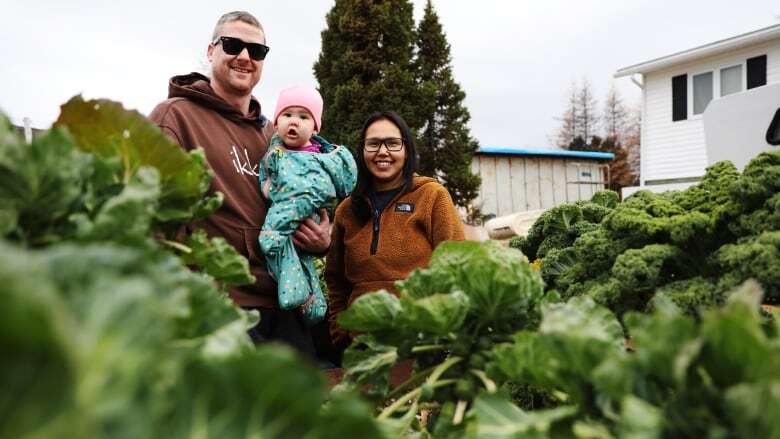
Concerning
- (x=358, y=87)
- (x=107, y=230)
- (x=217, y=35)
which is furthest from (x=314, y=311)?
(x=358, y=87)

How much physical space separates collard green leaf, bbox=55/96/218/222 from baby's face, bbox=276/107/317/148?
1.67 metres

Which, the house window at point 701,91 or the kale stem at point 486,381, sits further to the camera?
the house window at point 701,91

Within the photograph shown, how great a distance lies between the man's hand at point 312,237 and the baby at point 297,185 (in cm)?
4

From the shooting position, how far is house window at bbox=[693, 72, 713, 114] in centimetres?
1579

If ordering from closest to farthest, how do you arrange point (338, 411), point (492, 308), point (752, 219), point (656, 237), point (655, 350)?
point (338, 411) → point (655, 350) → point (492, 308) → point (752, 219) → point (656, 237)

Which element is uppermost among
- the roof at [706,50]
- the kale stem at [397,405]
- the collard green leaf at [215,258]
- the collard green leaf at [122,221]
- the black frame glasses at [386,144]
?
the roof at [706,50]

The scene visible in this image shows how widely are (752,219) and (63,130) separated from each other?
4.38 ft

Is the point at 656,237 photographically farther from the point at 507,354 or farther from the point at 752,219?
the point at 507,354

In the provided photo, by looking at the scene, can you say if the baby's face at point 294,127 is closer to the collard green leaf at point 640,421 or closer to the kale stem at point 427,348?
the kale stem at point 427,348

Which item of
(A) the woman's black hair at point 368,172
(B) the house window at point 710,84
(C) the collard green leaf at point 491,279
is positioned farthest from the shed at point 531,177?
(C) the collard green leaf at point 491,279

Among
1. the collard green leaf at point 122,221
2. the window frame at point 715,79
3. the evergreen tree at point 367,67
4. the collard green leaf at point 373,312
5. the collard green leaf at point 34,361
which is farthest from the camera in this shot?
the window frame at point 715,79

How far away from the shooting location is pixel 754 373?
1.94 feet

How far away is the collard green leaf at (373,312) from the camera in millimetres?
1016

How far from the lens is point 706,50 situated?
49.3 feet
